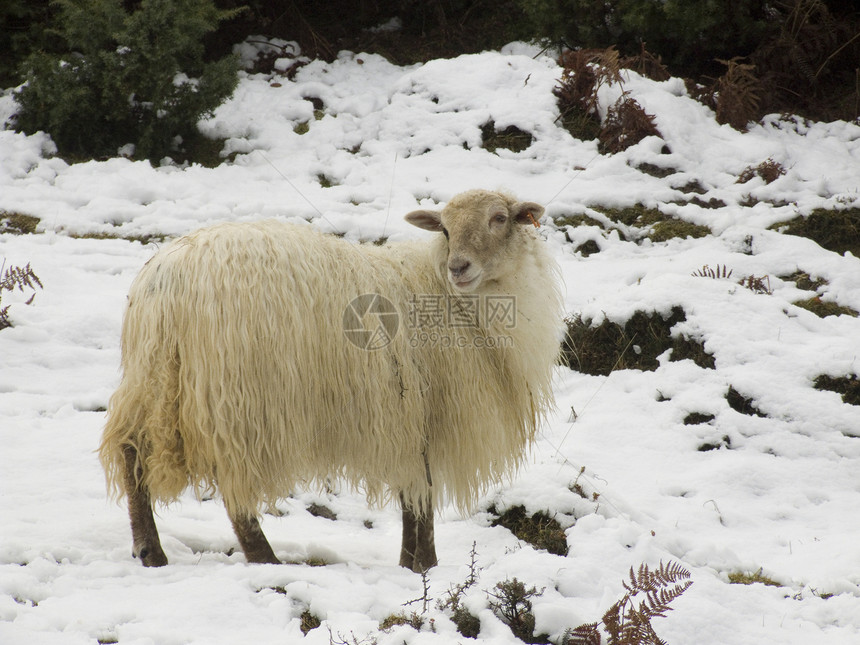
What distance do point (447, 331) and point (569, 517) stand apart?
1.24m

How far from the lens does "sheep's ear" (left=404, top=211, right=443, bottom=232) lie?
399 cm

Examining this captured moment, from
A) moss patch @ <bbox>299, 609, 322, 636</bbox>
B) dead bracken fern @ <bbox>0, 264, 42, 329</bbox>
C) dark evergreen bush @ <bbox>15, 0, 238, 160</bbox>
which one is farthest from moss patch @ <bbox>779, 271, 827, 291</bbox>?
dark evergreen bush @ <bbox>15, 0, 238, 160</bbox>

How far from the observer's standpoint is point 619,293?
19.6 feet

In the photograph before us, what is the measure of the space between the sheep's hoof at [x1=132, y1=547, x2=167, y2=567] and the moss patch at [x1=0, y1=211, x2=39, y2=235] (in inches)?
182

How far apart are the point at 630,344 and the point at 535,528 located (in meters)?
2.15

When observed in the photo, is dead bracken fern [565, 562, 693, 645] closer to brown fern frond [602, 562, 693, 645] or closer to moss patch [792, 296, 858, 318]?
brown fern frond [602, 562, 693, 645]

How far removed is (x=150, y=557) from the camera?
3324 millimetres

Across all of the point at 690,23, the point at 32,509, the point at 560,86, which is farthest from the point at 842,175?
the point at 32,509

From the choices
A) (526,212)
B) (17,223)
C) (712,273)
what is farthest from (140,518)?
(712,273)

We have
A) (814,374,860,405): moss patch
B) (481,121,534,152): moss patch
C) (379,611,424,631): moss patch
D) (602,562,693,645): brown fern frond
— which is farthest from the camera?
(481,121,534,152): moss patch

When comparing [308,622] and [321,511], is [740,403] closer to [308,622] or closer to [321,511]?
[321,511]

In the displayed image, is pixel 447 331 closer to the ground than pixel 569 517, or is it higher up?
higher up

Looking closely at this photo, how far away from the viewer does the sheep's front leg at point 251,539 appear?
3373mm

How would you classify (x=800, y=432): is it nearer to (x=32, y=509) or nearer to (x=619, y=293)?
(x=619, y=293)
